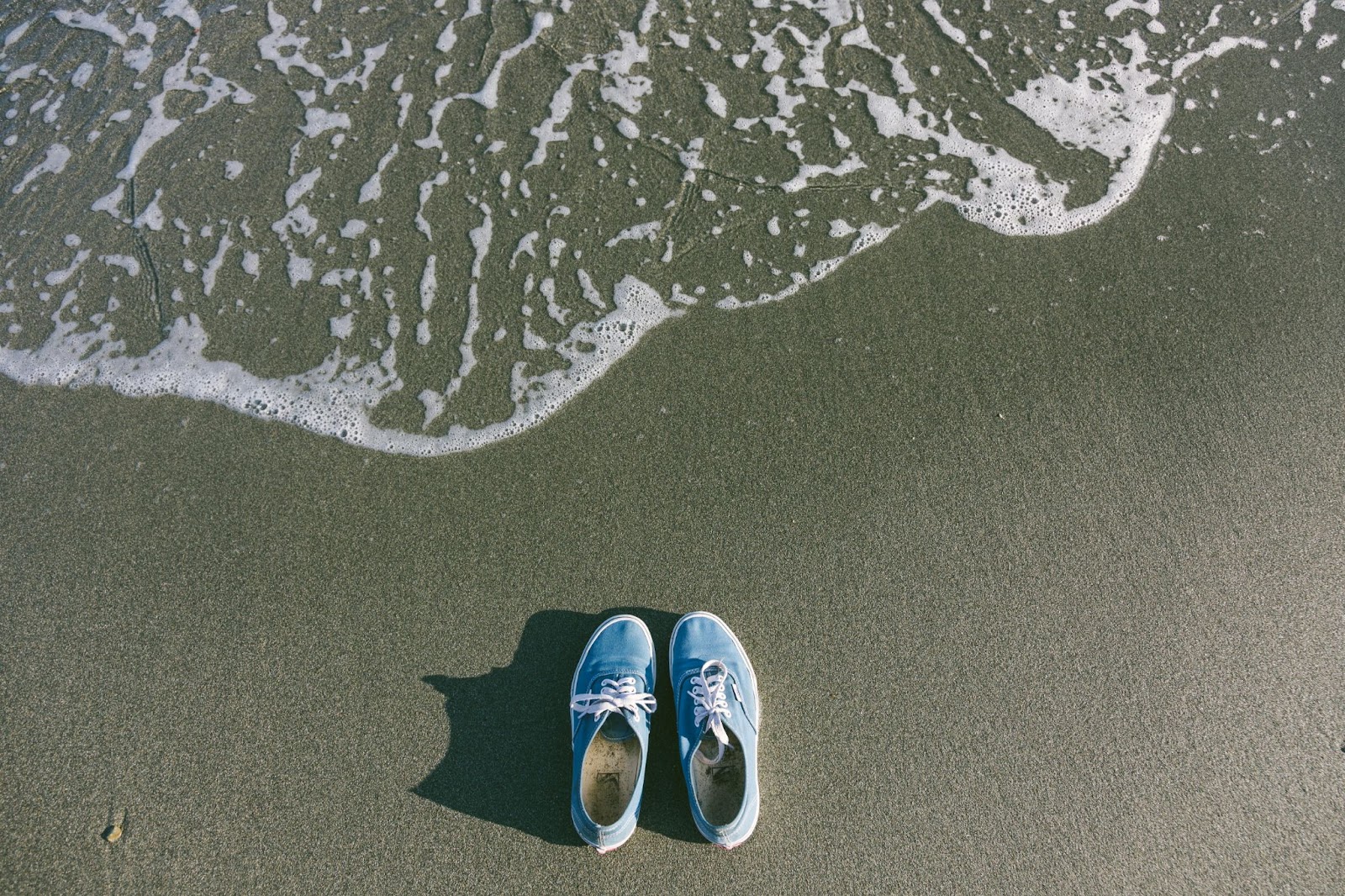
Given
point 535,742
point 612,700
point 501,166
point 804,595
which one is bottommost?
point 535,742

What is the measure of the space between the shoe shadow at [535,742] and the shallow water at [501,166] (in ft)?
2.24

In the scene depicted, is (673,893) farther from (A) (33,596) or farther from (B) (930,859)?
(A) (33,596)

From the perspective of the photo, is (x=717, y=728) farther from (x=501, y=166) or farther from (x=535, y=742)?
(x=501, y=166)

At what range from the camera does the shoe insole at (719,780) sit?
174 centimetres

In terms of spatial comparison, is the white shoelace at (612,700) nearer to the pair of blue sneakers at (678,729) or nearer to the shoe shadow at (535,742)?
the pair of blue sneakers at (678,729)

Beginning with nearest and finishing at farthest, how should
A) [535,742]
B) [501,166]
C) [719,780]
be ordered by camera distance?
[719,780] → [535,742] → [501,166]

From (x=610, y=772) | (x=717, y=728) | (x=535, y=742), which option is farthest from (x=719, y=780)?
(x=535, y=742)

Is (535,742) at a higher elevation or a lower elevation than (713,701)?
lower

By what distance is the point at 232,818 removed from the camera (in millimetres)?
1829

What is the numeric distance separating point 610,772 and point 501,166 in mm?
2148

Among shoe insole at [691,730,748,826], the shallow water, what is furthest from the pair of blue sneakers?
the shallow water

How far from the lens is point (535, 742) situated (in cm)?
189

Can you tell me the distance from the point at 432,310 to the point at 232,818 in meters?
1.61

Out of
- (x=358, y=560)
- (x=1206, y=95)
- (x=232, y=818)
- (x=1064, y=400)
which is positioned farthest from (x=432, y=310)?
(x=1206, y=95)
